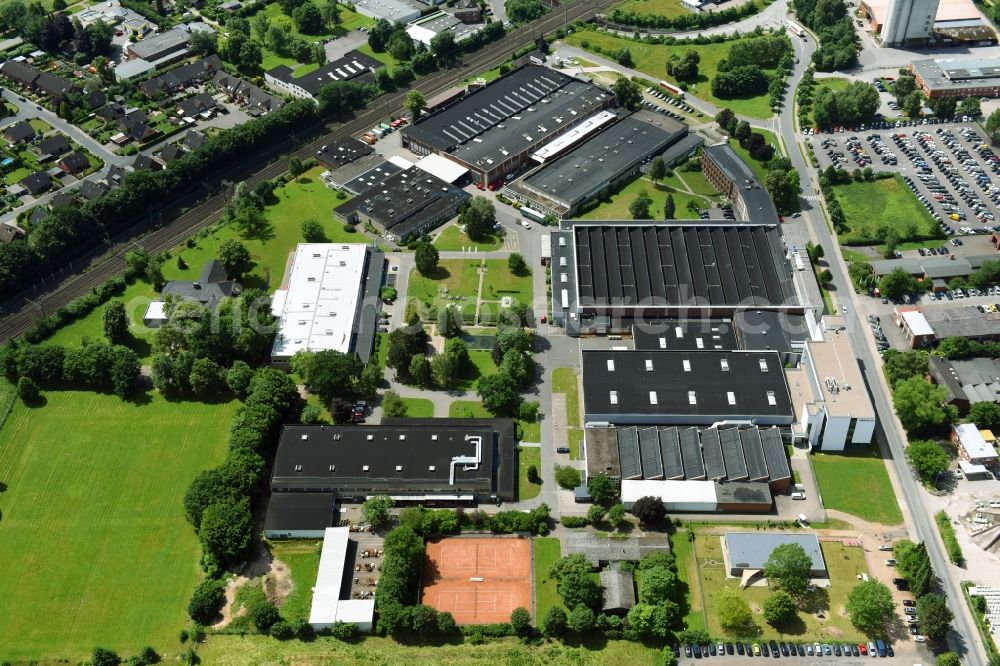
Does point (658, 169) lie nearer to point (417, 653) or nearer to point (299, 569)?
point (299, 569)

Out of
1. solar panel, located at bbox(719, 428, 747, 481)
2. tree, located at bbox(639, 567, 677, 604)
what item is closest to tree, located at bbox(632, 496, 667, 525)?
tree, located at bbox(639, 567, 677, 604)

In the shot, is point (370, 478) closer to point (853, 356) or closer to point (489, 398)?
point (489, 398)

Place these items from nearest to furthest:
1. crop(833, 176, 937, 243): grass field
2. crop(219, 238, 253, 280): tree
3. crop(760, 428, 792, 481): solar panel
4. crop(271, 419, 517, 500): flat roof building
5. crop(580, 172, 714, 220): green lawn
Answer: crop(271, 419, 517, 500): flat roof building
crop(760, 428, 792, 481): solar panel
crop(219, 238, 253, 280): tree
crop(833, 176, 937, 243): grass field
crop(580, 172, 714, 220): green lawn

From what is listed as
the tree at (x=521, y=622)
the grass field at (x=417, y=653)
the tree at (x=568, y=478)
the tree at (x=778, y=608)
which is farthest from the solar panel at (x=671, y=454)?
the tree at (x=521, y=622)

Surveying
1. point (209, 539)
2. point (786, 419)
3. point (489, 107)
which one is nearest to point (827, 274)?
point (786, 419)

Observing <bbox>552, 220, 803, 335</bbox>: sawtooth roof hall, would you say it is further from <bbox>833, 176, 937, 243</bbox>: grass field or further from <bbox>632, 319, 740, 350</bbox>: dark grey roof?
<bbox>833, 176, 937, 243</bbox>: grass field

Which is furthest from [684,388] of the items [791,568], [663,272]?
[791,568]

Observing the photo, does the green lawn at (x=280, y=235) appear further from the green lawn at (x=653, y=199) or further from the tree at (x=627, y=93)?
the tree at (x=627, y=93)
